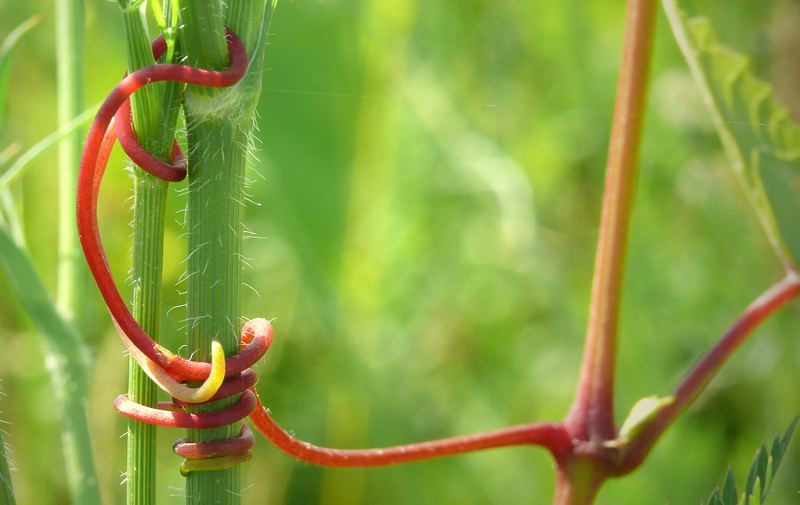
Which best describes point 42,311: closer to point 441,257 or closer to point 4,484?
point 4,484

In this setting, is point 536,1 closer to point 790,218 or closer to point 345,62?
point 345,62

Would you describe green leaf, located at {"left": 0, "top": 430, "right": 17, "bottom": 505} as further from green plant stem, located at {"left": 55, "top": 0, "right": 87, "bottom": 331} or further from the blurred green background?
the blurred green background

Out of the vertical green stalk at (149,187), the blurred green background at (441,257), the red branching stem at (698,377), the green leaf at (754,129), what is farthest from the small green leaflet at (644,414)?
the blurred green background at (441,257)

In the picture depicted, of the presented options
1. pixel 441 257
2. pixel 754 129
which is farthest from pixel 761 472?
pixel 441 257

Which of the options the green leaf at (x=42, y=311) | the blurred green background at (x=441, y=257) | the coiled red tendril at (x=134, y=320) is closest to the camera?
the coiled red tendril at (x=134, y=320)

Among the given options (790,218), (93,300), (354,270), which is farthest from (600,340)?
(93,300)

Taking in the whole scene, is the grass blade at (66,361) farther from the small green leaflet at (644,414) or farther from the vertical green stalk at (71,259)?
the small green leaflet at (644,414)

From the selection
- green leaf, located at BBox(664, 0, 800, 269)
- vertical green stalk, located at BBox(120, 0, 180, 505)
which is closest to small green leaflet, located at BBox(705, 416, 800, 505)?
green leaf, located at BBox(664, 0, 800, 269)
